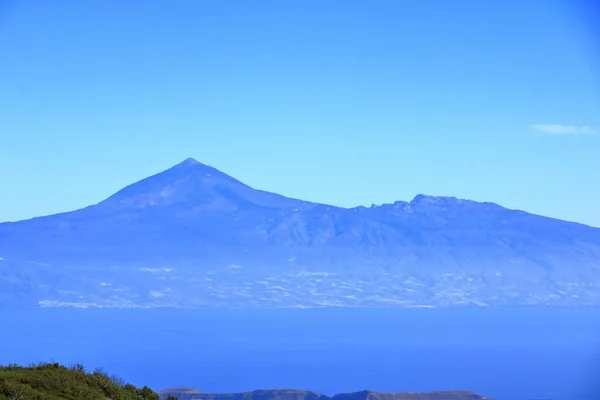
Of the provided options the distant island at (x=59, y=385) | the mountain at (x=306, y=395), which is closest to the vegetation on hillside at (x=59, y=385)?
the distant island at (x=59, y=385)

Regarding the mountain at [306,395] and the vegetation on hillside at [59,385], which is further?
the mountain at [306,395]

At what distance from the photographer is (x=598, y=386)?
159 metres

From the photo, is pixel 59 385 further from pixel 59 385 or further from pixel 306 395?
pixel 306 395

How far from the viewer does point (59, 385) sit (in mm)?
14203

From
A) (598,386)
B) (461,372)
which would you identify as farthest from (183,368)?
(598,386)

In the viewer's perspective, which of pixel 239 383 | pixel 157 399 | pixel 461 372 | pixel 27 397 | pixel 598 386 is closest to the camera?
pixel 27 397

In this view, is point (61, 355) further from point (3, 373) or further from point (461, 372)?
point (3, 373)

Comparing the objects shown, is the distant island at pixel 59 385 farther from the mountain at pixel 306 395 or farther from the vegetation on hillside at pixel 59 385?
the mountain at pixel 306 395

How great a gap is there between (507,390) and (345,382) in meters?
29.4

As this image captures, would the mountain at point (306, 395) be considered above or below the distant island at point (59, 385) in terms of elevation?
below

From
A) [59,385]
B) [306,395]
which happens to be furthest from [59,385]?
[306,395]

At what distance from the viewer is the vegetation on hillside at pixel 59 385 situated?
13188 millimetres

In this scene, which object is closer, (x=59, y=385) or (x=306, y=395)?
(x=59, y=385)

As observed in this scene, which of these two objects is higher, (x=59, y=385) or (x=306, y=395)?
(x=59, y=385)
